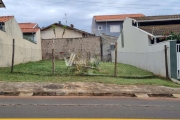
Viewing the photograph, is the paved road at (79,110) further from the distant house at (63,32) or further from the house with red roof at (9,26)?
the distant house at (63,32)

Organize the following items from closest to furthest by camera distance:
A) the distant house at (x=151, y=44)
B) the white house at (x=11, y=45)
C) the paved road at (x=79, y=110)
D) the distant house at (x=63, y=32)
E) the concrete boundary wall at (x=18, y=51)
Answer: the paved road at (x=79, y=110), the distant house at (x=151, y=44), the concrete boundary wall at (x=18, y=51), the white house at (x=11, y=45), the distant house at (x=63, y=32)

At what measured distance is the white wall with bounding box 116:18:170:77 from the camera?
501 inches

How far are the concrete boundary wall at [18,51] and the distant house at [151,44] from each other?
846cm

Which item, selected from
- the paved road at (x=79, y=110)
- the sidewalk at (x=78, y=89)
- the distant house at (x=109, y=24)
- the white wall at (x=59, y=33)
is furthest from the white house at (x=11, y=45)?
the distant house at (x=109, y=24)

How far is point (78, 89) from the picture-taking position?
834 centimetres

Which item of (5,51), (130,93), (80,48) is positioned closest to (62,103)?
(130,93)

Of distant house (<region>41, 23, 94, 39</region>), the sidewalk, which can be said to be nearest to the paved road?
the sidewalk

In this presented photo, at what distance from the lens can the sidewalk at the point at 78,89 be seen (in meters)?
7.82

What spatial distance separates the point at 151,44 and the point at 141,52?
8.84 ft

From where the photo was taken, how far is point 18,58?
18.2m

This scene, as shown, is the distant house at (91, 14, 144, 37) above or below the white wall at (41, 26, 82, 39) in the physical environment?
above

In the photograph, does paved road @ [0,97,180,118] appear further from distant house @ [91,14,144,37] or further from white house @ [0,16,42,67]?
distant house @ [91,14,144,37]

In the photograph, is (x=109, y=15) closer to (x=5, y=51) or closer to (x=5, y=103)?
(x=5, y=51)

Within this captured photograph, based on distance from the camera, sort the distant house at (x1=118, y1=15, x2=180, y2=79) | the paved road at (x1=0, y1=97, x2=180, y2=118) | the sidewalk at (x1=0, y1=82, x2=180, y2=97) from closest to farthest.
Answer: the paved road at (x1=0, y1=97, x2=180, y2=118) → the sidewalk at (x1=0, y1=82, x2=180, y2=97) → the distant house at (x1=118, y1=15, x2=180, y2=79)
